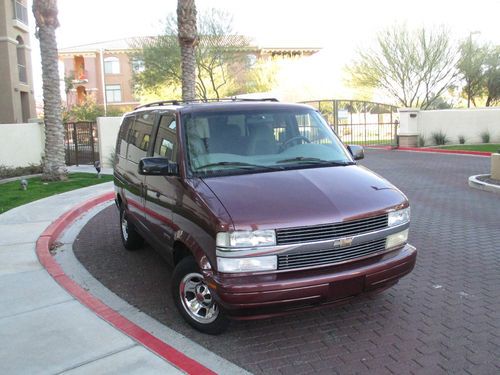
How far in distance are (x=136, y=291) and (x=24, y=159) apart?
45.3ft

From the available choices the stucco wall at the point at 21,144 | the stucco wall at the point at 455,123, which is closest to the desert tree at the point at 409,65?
the stucco wall at the point at 455,123

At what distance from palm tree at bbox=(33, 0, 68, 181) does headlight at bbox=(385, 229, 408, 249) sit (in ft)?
38.0

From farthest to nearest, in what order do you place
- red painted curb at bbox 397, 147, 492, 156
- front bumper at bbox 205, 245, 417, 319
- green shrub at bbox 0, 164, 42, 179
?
red painted curb at bbox 397, 147, 492, 156, green shrub at bbox 0, 164, 42, 179, front bumper at bbox 205, 245, 417, 319

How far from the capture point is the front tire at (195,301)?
4.21 meters

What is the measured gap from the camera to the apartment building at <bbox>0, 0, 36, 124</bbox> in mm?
26891

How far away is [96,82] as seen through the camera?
5841 centimetres

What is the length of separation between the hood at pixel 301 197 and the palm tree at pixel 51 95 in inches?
424

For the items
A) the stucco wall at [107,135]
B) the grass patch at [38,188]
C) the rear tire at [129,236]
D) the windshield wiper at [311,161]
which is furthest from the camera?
the stucco wall at [107,135]

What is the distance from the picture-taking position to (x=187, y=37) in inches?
623

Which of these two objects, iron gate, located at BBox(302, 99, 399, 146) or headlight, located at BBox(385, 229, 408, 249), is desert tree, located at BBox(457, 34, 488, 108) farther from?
headlight, located at BBox(385, 229, 408, 249)

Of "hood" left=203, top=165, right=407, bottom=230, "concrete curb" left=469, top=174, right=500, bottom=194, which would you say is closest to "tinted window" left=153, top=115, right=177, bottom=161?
"hood" left=203, top=165, right=407, bottom=230

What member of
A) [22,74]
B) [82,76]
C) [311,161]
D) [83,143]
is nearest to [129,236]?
[311,161]

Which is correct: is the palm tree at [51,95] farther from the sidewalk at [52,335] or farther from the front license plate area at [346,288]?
the front license plate area at [346,288]

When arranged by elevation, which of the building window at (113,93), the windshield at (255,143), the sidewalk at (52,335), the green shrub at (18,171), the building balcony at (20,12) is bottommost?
the sidewalk at (52,335)
